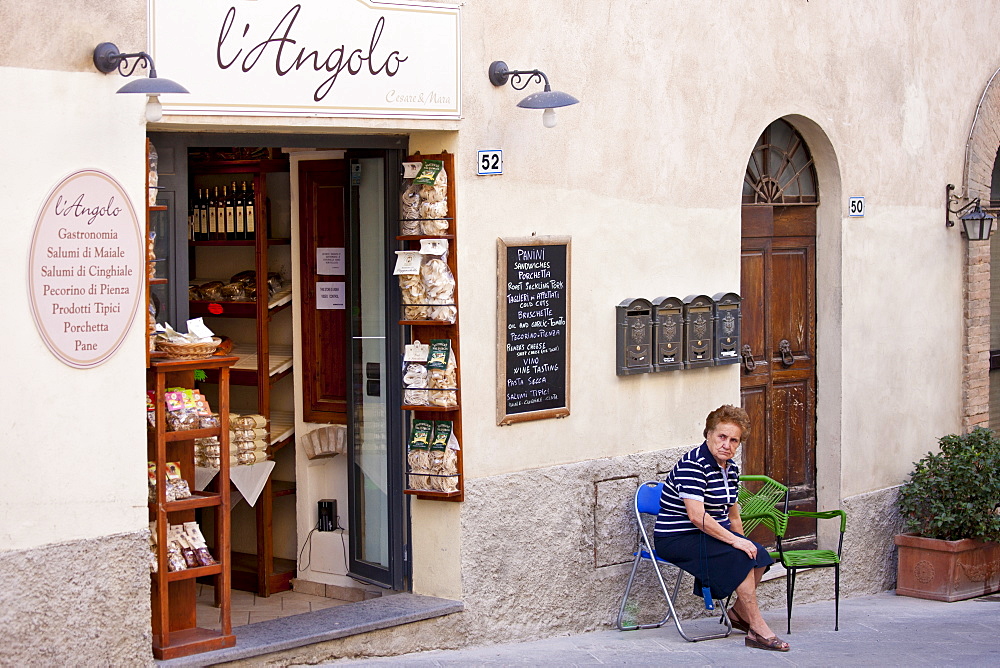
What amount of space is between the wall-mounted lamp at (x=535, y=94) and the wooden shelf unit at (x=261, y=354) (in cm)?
158

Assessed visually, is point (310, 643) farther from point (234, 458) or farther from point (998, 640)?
point (998, 640)

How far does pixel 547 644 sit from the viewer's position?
7.47m

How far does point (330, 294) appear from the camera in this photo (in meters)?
7.86

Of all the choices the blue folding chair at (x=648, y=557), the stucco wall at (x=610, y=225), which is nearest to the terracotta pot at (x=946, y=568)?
the stucco wall at (x=610, y=225)

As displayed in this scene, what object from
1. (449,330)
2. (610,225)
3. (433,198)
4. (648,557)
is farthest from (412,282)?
(648,557)

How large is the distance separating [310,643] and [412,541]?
100cm

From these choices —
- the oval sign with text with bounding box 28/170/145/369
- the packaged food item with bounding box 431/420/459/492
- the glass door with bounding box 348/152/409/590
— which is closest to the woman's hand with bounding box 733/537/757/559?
the packaged food item with bounding box 431/420/459/492

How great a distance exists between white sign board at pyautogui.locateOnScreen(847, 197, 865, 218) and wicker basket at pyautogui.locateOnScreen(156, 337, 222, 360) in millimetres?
5421

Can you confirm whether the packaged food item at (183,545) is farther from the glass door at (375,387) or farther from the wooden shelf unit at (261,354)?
the wooden shelf unit at (261,354)

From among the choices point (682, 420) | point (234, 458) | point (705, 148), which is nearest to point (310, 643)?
point (234, 458)

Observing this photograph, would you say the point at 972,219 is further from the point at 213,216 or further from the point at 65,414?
the point at 65,414

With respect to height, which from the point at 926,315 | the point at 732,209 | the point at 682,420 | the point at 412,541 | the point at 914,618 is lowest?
the point at 914,618

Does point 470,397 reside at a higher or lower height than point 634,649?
higher

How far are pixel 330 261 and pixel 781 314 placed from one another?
11.5 ft
